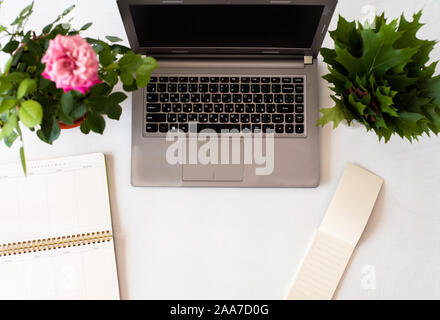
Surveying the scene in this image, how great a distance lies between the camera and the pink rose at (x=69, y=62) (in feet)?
1.56

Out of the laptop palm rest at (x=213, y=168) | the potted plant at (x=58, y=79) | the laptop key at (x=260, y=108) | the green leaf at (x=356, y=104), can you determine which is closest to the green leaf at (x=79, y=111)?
the potted plant at (x=58, y=79)

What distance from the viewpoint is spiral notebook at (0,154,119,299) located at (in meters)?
0.76

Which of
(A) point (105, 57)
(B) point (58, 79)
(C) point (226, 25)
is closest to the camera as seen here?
(B) point (58, 79)

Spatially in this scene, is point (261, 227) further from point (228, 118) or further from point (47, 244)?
point (47, 244)

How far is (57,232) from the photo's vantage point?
771mm

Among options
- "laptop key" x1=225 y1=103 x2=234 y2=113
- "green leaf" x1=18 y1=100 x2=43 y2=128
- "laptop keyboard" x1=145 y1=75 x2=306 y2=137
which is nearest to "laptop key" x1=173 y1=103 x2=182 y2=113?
"laptop keyboard" x1=145 y1=75 x2=306 y2=137

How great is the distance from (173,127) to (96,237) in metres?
0.30

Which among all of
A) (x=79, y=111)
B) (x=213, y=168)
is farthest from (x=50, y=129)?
(x=213, y=168)

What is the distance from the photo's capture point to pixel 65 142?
31.6 inches

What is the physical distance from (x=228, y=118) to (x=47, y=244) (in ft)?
1.59

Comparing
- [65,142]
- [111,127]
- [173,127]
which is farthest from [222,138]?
[65,142]

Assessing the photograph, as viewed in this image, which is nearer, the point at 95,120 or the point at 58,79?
the point at 58,79
